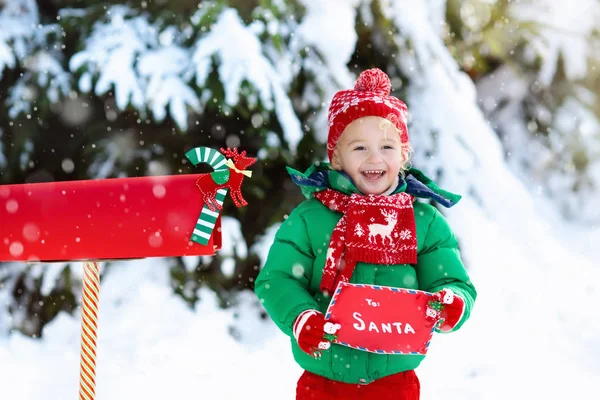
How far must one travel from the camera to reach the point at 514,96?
5324mm

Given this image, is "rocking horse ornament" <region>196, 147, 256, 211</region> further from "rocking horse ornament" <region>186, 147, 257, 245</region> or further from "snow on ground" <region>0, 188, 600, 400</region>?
"snow on ground" <region>0, 188, 600, 400</region>

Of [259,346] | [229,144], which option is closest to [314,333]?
[259,346]

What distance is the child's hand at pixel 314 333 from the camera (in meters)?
2.38

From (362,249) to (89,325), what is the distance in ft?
3.56

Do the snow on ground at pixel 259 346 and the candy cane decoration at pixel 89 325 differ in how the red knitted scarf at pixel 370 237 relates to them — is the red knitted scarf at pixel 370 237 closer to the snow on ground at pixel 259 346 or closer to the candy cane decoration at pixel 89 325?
the candy cane decoration at pixel 89 325

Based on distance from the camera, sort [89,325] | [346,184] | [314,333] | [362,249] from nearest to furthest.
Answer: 1. [314,333]
2. [362,249]
3. [346,184]
4. [89,325]

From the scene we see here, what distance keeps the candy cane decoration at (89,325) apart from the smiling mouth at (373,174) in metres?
1.06

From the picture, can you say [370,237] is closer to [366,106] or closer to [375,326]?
[375,326]

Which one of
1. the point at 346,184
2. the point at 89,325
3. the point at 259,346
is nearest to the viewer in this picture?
the point at 346,184

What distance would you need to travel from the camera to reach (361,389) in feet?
8.41

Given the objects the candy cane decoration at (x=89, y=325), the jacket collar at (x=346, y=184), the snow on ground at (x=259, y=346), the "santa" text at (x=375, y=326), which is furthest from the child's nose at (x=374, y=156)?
the snow on ground at (x=259, y=346)

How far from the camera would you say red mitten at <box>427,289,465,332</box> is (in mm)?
2426

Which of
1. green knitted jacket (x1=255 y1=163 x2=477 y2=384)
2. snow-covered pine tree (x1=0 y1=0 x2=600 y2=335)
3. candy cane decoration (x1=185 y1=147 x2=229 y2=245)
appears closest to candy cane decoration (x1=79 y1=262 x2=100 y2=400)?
candy cane decoration (x1=185 y1=147 x2=229 y2=245)

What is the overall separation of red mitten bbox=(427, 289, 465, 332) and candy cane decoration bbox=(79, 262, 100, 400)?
4.09ft
